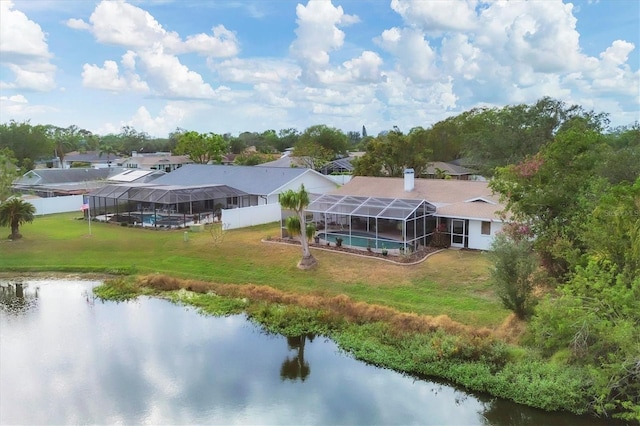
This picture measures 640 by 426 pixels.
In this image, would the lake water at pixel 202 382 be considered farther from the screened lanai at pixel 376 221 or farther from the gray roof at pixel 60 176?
the gray roof at pixel 60 176

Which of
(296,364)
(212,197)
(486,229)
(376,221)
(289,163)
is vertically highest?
(289,163)

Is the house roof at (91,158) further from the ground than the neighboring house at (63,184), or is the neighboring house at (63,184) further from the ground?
the house roof at (91,158)

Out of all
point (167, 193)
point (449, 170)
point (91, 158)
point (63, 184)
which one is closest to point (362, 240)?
point (167, 193)

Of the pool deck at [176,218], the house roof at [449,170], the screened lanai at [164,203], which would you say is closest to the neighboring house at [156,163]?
the screened lanai at [164,203]

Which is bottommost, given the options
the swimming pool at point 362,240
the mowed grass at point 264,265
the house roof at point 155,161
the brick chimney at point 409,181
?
the mowed grass at point 264,265

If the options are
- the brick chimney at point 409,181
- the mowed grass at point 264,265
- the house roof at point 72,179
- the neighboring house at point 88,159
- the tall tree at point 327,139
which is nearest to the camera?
the mowed grass at point 264,265

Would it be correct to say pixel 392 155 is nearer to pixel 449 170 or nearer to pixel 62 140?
pixel 449 170

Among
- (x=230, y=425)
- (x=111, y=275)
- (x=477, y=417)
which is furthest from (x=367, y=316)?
(x=111, y=275)

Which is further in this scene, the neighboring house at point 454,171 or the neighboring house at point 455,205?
the neighboring house at point 454,171
